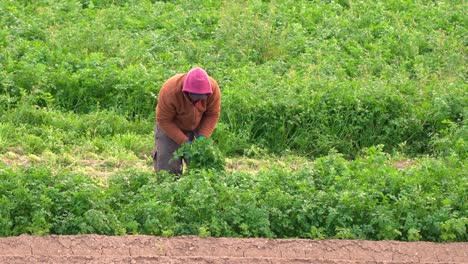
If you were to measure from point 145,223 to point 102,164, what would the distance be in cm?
225

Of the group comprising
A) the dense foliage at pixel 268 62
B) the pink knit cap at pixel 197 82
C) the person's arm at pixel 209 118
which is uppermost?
the pink knit cap at pixel 197 82

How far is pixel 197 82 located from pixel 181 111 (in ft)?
1.68

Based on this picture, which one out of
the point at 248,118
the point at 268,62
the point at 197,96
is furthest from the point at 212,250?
the point at 268,62

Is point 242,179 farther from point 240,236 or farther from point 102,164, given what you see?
point 102,164

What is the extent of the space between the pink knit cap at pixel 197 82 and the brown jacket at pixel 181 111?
0.21 metres

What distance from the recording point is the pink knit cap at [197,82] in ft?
32.0

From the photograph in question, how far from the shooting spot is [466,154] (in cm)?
1113

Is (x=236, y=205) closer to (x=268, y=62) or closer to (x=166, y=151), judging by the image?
(x=166, y=151)

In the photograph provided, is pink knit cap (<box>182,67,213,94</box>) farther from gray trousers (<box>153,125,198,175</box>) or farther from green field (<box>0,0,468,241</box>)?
gray trousers (<box>153,125,198,175</box>)

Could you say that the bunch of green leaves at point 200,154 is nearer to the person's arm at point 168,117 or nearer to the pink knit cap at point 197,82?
the person's arm at point 168,117

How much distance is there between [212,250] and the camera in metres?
9.13

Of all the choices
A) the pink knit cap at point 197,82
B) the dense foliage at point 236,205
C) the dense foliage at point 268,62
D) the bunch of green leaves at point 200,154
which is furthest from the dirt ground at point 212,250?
the dense foliage at point 268,62

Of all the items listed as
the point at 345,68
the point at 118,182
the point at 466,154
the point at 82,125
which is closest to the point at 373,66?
the point at 345,68

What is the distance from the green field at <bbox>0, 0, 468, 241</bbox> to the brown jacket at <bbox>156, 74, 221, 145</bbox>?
0.31 m
